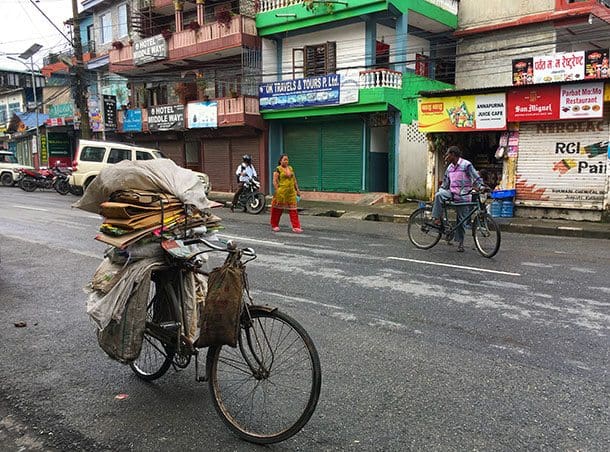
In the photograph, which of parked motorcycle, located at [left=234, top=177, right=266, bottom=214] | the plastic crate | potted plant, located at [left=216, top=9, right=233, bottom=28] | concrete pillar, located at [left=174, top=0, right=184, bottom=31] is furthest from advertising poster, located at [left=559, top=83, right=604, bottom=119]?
concrete pillar, located at [left=174, top=0, right=184, bottom=31]

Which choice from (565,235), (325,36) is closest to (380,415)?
(565,235)

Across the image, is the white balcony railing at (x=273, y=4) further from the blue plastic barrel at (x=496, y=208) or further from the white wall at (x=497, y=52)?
the blue plastic barrel at (x=496, y=208)

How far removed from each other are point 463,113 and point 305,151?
7.17 meters

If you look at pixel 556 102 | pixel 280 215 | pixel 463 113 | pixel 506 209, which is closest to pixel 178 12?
pixel 463 113

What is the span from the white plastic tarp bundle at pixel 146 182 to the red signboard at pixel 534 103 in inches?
496

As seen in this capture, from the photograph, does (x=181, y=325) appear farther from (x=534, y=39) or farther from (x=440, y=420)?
(x=534, y=39)

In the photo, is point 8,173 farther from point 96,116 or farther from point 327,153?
point 327,153

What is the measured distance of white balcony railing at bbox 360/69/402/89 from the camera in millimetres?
17219

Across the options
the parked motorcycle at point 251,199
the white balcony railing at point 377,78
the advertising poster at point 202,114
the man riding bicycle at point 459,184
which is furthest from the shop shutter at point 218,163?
the man riding bicycle at point 459,184

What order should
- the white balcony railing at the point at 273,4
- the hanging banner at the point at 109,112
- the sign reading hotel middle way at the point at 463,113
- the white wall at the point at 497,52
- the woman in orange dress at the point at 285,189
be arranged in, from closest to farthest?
the woman in orange dress at the point at 285,189
the sign reading hotel middle way at the point at 463,113
the white wall at the point at 497,52
the white balcony railing at the point at 273,4
the hanging banner at the point at 109,112

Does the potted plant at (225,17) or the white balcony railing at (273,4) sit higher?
the white balcony railing at (273,4)

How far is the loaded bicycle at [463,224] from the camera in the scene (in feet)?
27.7

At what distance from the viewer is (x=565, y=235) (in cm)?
1220

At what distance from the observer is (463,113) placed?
1519cm
